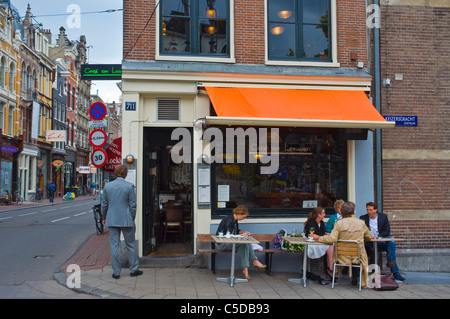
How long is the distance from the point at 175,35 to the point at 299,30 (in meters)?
2.76

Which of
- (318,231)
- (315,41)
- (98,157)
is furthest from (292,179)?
(98,157)

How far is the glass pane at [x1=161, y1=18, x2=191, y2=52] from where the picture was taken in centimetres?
901

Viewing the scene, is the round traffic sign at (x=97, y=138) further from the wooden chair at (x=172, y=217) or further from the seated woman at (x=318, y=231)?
the seated woman at (x=318, y=231)

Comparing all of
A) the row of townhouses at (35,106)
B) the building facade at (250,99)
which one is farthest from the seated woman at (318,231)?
the row of townhouses at (35,106)

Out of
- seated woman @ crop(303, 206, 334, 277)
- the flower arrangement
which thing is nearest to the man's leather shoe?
the flower arrangement

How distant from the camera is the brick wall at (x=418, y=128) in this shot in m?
9.29

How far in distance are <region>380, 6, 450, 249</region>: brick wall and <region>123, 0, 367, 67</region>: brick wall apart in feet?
1.98

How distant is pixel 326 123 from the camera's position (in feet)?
26.0

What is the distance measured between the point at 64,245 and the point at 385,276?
8368mm

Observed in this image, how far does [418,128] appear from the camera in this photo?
9391 mm

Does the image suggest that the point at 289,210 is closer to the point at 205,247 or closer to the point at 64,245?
the point at 205,247

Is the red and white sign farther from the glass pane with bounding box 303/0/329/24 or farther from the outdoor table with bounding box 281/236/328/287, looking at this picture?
the glass pane with bounding box 303/0/329/24
